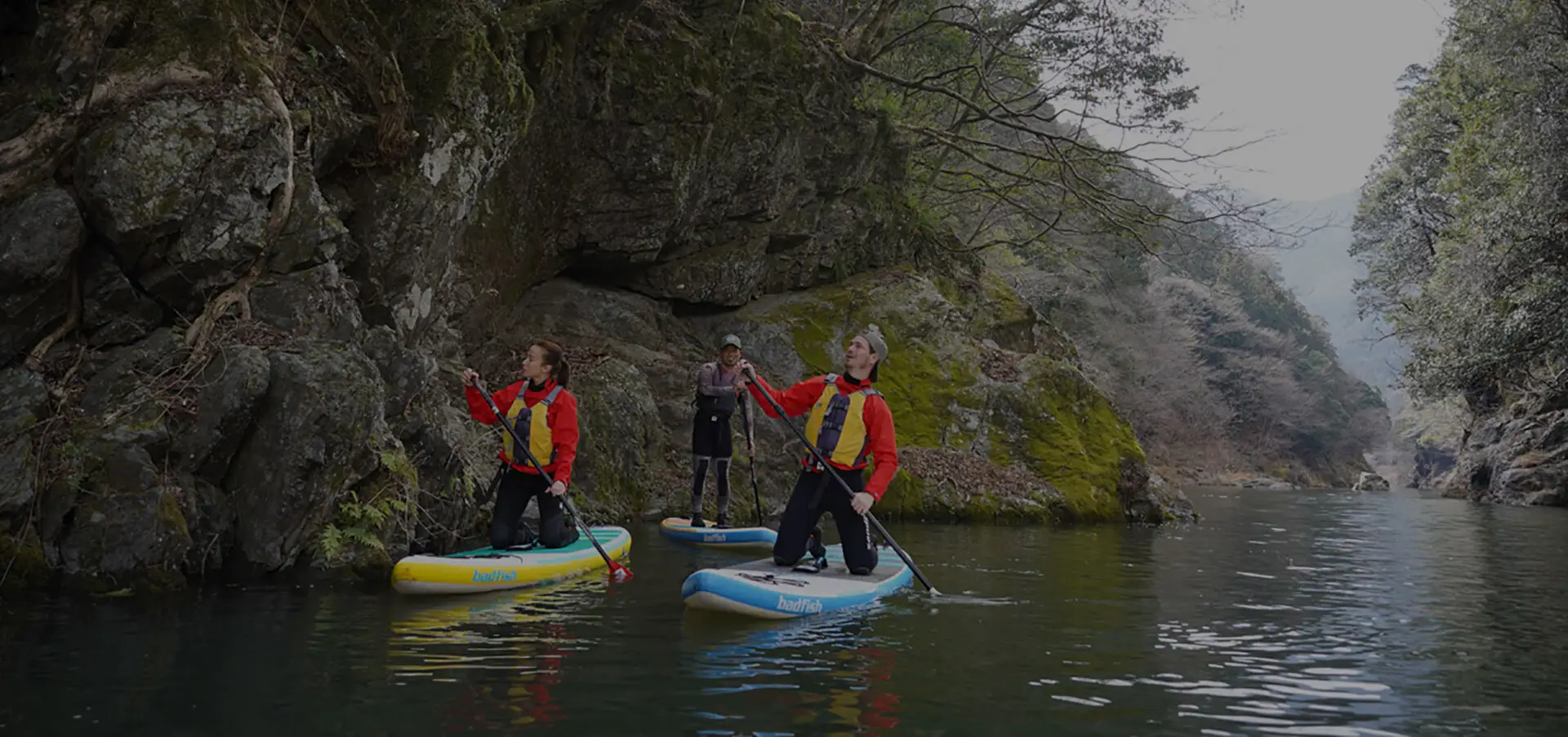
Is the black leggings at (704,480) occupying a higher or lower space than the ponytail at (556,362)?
lower

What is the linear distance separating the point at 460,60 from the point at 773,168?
7.18 metres

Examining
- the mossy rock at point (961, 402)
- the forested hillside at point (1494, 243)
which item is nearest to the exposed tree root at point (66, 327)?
the mossy rock at point (961, 402)

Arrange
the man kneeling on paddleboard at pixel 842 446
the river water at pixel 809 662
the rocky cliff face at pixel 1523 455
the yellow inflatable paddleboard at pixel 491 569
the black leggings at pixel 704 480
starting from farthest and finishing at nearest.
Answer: the rocky cliff face at pixel 1523 455, the black leggings at pixel 704 480, the man kneeling on paddleboard at pixel 842 446, the yellow inflatable paddleboard at pixel 491 569, the river water at pixel 809 662

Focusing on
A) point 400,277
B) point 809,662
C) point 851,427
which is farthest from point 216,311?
point 809,662

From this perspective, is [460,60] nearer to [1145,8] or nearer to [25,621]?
[25,621]

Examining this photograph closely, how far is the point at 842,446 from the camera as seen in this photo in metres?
7.55

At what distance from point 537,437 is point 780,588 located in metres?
2.59

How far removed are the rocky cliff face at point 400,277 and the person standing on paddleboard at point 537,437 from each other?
2.21 ft

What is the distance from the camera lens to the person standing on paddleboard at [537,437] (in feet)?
27.2

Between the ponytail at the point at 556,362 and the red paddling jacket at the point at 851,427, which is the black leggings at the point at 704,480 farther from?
the red paddling jacket at the point at 851,427

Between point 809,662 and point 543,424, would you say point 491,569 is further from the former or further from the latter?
point 809,662

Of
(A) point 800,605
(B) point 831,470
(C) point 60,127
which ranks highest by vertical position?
(C) point 60,127

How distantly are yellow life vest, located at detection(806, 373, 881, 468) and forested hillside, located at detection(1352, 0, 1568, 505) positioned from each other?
18.0 m

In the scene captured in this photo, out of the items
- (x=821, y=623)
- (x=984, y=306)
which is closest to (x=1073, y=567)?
(x=821, y=623)
